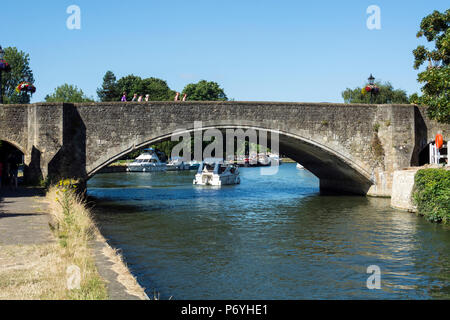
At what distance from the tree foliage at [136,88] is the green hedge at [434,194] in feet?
187

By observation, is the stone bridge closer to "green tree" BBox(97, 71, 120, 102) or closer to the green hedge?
the green hedge

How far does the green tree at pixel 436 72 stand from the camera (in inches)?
862

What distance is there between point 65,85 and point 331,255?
77076 mm

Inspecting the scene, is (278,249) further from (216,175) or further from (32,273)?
(216,175)

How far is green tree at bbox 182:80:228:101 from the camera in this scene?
241ft

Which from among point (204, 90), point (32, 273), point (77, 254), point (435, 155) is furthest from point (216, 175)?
point (204, 90)

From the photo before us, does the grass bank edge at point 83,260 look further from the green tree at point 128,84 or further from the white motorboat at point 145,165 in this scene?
the green tree at point 128,84

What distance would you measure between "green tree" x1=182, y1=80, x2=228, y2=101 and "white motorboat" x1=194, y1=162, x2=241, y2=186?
33704mm

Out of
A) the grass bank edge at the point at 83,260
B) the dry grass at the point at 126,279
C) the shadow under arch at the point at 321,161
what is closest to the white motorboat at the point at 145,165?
the shadow under arch at the point at 321,161

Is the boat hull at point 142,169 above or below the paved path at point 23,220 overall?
above

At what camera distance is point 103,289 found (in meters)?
6.80

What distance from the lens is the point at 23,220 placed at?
12672 mm

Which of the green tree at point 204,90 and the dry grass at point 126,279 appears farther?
the green tree at point 204,90

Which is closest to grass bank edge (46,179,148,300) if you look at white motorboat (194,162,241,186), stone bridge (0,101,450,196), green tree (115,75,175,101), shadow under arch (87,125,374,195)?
stone bridge (0,101,450,196)
